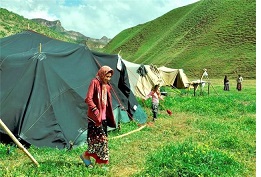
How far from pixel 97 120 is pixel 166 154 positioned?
163 cm

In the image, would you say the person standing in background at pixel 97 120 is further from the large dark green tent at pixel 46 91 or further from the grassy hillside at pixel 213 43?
the grassy hillside at pixel 213 43

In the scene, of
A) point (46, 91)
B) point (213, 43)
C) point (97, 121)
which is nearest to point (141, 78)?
point (46, 91)

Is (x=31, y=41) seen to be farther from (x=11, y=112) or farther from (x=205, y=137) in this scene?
(x=205, y=137)

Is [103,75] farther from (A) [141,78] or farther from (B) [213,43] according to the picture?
(B) [213,43]

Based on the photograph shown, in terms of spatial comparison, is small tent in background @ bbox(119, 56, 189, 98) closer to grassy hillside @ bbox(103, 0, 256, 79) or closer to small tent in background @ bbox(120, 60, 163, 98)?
small tent in background @ bbox(120, 60, 163, 98)

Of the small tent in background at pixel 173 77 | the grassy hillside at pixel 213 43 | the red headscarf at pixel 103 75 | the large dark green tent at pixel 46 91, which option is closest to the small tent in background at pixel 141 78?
the small tent in background at pixel 173 77

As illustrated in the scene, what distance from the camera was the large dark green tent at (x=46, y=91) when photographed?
354 inches

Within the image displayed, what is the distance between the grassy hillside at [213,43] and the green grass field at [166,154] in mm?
47058

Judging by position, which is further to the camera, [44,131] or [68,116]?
[68,116]

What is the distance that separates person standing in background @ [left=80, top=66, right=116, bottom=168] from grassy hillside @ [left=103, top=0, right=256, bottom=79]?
52.3 meters

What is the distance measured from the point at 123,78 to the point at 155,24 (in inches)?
4655

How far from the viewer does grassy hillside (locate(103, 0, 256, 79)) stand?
64.0 m

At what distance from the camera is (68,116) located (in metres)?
9.56
